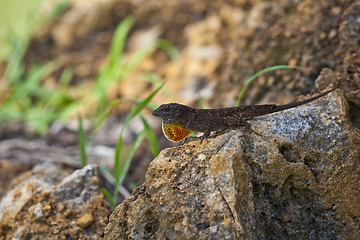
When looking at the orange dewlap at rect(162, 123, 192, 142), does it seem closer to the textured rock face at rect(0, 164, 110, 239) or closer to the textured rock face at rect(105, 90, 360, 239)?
the textured rock face at rect(105, 90, 360, 239)

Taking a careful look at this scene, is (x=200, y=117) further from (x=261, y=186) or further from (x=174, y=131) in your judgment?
(x=261, y=186)

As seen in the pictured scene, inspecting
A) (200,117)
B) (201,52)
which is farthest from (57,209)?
(201,52)

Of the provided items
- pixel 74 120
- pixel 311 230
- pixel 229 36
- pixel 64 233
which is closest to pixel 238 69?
pixel 229 36

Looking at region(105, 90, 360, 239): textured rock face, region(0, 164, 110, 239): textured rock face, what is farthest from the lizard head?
region(0, 164, 110, 239): textured rock face

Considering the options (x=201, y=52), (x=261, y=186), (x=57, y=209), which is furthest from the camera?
(x=201, y=52)

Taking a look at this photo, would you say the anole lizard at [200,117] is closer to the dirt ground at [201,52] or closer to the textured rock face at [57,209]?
the dirt ground at [201,52]
